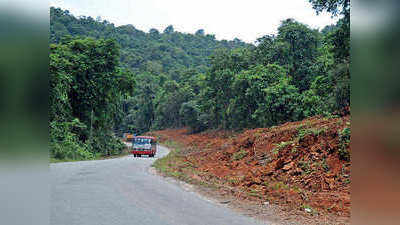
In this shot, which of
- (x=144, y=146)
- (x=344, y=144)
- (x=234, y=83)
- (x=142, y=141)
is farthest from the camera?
(x=234, y=83)

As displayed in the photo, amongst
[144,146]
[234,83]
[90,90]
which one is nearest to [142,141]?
[144,146]

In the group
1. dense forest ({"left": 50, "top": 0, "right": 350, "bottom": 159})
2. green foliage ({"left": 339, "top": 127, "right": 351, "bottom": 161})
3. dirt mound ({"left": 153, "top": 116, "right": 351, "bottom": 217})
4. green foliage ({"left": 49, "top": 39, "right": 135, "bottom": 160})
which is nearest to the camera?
dirt mound ({"left": 153, "top": 116, "right": 351, "bottom": 217})

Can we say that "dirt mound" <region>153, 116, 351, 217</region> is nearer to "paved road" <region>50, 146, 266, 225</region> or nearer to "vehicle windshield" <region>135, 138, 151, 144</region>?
"paved road" <region>50, 146, 266, 225</region>

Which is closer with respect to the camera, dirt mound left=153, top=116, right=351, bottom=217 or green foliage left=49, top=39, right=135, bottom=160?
dirt mound left=153, top=116, right=351, bottom=217

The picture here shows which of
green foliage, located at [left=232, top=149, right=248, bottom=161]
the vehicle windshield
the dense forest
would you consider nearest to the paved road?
the dense forest

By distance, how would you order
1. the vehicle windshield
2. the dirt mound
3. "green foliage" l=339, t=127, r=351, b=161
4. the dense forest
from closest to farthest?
1. the dirt mound
2. "green foliage" l=339, t=127, r=351, b=161
3. the dense forest
4. the vehicle windshield

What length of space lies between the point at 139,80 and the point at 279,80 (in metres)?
A: 48.2

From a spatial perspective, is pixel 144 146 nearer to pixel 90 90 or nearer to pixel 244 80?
pixel 90 90

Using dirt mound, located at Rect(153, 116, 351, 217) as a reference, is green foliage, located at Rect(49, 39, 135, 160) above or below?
above

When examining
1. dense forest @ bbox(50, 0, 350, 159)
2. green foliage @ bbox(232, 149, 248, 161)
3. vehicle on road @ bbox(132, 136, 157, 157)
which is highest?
dense forest @ bbox(50, 0, 350, 159)

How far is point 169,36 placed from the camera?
10725cm

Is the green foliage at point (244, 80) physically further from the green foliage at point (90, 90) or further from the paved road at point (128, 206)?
the paved road at point (128, 206)
